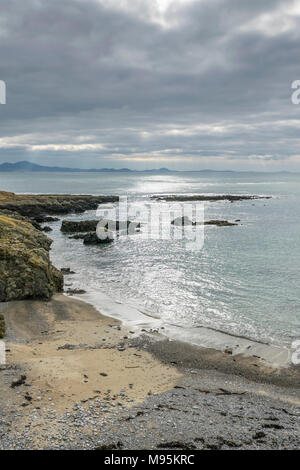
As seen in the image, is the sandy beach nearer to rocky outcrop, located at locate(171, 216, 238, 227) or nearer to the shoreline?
the shoreline

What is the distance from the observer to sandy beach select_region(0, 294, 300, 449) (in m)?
8.98

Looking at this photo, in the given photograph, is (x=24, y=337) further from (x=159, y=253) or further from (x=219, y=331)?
(x=159, y=253)

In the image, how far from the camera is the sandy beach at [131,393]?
8984 mm

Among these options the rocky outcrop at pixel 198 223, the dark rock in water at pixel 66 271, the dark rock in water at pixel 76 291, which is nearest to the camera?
the dark rock in water at pixel 76 291

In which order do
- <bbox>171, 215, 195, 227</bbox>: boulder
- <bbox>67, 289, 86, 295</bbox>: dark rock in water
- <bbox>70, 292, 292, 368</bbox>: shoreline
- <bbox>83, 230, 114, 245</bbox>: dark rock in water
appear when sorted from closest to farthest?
<bbox>70, 292, 292, 368</bbox>: shoreline, <bbox>67, 289, 86, 295</bbox>: dark rock in water, <bbox>83, 230, 114, 245</bbox>: dark rock in water, <bbox>171, 215, 195, 227</bbox>: boulder

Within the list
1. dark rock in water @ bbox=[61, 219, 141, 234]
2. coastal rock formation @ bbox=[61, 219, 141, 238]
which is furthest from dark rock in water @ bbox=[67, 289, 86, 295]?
coastal rock formation @ bbox=[61, 219, 141, 238]

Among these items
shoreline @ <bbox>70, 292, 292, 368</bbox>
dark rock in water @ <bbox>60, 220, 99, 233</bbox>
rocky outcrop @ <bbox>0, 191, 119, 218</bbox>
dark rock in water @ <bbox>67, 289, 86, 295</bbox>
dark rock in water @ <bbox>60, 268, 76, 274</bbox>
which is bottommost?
shoreline @ <bbox>70, 292, 292, 368</bbox>

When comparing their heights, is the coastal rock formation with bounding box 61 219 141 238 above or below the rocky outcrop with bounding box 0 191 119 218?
below

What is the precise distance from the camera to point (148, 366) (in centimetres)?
1395

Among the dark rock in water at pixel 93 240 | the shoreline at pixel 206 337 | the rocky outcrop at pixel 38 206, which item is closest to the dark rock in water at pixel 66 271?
the shoreline at pixel 206 337

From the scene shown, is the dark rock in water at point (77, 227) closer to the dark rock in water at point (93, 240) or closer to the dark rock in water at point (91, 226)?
the dark rock in water at point (91, 226)

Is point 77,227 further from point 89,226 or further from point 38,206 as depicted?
point 38,206

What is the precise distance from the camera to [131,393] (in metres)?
11.5

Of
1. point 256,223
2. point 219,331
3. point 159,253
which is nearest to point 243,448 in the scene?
point 219,331
